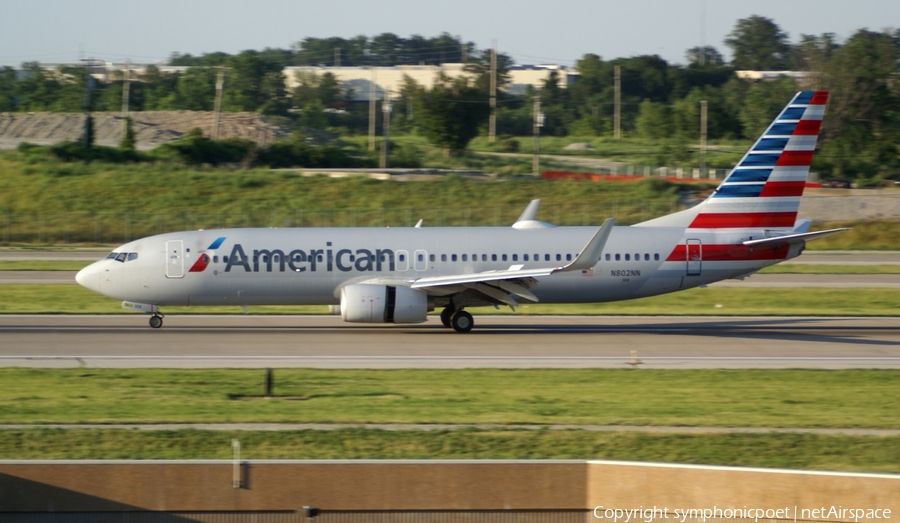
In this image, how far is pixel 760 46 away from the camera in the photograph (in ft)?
622

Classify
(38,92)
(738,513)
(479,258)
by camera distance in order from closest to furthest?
(738,513) → (479,258) → (38,92)

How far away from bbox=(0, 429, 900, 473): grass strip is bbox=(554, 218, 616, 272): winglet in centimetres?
1195

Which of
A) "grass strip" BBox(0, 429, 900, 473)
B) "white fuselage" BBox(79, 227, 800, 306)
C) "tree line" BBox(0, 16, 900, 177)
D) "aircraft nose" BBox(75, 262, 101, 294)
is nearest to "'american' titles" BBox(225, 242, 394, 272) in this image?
"white fuselage" BBox(79, 227, 800, 306)

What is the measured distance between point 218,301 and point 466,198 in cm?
4199

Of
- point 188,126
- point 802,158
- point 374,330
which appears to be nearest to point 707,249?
point 802,158

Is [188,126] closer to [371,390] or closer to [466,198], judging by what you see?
[466,198]

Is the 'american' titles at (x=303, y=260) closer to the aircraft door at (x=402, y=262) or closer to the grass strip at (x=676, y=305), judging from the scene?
the aircraft door at (x=402, y=262)

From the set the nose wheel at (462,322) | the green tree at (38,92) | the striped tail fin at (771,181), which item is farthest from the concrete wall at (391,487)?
the green tree at (38,92)

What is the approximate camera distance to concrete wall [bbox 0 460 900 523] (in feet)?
43.1

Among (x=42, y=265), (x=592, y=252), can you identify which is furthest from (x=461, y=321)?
(x=42, y=265)

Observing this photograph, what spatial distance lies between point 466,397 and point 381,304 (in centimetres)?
941

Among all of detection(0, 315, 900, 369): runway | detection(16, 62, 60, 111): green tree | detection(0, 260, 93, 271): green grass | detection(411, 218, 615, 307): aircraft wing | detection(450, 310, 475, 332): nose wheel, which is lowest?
detection(0, 315, 900, 369): runway

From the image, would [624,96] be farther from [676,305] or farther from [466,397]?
[466,397]

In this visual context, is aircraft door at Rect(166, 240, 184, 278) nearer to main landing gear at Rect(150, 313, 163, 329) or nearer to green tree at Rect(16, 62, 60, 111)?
main landing gear at Rect(150, 313, 163, 329)
